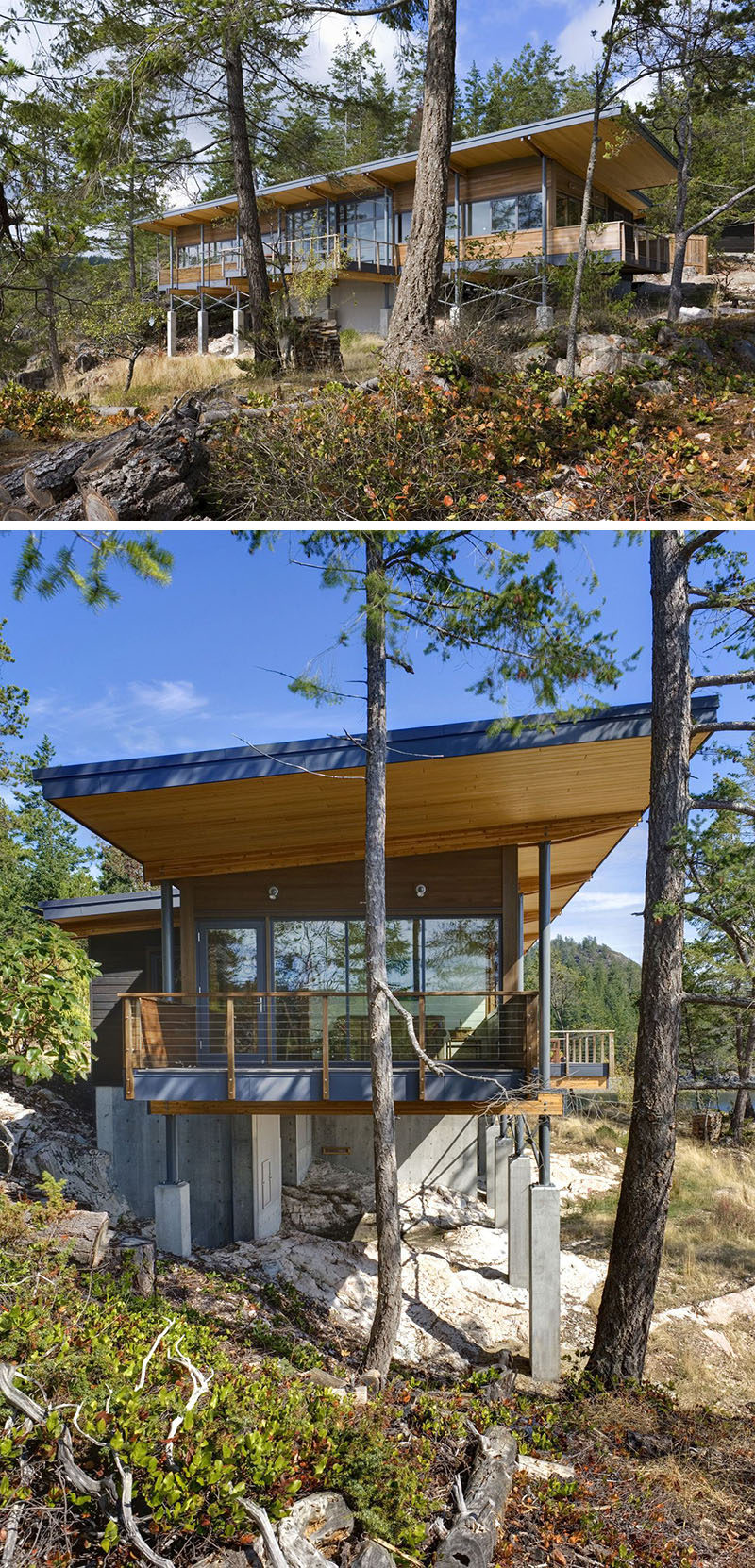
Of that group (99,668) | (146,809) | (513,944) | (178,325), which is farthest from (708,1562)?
(99,668)

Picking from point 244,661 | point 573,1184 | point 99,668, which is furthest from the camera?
point 99,668

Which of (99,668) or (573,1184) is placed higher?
(99,668)

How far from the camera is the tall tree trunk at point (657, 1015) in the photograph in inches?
300

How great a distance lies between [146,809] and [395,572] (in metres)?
3.19

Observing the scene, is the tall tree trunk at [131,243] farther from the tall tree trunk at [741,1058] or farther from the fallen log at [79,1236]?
the tall tree trunk at [741,1058]

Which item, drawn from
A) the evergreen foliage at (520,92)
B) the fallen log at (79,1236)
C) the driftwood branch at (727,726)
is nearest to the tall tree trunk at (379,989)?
the fallen log at (79,1236)

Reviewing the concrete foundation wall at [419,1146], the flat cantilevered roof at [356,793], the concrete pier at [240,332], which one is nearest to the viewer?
the flat cantilevered roof at [356,793]

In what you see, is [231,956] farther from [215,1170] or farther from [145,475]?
[145,475]

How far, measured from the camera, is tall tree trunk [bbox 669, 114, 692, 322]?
893 cm

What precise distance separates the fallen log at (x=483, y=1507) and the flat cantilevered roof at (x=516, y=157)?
388 inches

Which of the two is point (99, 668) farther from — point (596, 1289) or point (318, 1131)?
point (596, 1289)

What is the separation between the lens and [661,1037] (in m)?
7.79

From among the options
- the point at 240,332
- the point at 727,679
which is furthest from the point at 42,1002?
the point at 240,332

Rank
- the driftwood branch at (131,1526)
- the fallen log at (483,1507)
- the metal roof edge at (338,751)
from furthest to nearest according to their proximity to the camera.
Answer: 1. the metal roof edge at (338,751)
2. the fallen log at (483,1507)
3. the driftwood branch at (131,1526)
